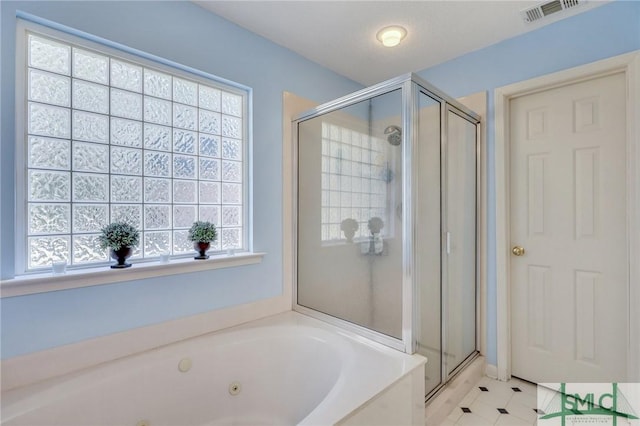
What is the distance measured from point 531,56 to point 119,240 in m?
2.76

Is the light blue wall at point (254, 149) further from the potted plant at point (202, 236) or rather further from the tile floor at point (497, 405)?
the tile floor at point (497, 405)

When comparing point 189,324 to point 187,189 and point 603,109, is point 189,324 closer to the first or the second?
point 187,189

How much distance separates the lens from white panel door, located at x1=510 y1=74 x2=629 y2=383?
1.73m

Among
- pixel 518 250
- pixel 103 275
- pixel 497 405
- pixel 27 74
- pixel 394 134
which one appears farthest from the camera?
pixel 518 250

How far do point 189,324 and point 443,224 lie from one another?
5.44ft

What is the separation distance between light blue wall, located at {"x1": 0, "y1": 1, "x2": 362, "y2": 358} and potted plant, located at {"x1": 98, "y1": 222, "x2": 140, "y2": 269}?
0.47 ft

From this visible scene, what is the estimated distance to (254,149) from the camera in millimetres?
2025

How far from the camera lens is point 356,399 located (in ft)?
3.89

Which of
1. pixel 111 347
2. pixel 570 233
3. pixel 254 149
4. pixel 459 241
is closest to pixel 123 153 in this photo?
pixel 254 149

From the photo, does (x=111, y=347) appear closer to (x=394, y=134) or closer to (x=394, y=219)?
(x=394, y=219)

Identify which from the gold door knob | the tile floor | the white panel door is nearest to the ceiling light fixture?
the white panel door

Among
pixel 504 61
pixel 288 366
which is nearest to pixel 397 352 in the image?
pixel 288 366

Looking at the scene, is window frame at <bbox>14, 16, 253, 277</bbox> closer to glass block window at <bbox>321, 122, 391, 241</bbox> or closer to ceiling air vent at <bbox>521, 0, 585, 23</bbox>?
glass block window at <bbox>321, 122, 391, 241</bbox>

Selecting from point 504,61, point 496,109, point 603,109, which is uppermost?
point 504,61
